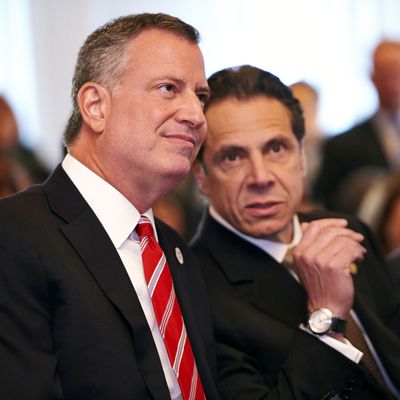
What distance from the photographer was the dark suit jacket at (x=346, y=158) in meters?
5.28

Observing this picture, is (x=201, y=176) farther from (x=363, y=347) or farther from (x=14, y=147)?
(x=14, y=147)

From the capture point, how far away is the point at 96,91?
2.19 metres

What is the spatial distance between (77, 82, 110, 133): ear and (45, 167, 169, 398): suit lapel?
20 cm

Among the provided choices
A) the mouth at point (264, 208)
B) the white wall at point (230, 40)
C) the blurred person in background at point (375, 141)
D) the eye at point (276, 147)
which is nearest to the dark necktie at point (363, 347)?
the mouth at point (264, 208)

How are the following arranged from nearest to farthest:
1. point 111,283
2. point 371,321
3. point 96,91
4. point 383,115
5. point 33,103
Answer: point 111,283
point 96,91
point 371,321
point 383,115
point 33,103

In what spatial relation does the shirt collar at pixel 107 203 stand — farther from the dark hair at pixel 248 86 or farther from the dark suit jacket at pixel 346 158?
the dark suit jacket at pixel 346 158

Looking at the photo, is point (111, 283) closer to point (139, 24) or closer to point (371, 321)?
point (139, 24)

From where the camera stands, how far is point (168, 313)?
7.09 feet

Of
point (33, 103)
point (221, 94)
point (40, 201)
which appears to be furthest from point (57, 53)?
→ point (40, 201)

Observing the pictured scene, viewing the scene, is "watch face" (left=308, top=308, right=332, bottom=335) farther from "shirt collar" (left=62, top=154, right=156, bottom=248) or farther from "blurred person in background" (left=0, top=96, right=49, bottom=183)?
"blurred person in background" (left=0, top=96, right=49, bottom=183)

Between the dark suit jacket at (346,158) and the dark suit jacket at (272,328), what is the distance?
8.14 ft

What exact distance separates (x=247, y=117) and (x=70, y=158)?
643 millimetres

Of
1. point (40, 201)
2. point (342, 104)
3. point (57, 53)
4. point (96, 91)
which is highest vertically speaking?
point (96, 91)

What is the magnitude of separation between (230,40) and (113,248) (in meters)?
5.38
